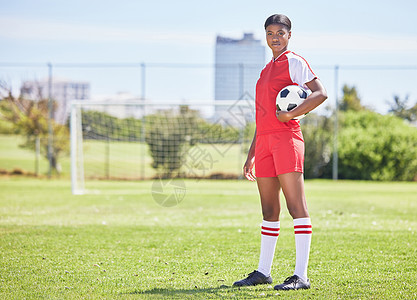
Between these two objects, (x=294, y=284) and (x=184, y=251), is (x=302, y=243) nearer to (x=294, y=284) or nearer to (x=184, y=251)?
(x=294, y=284)

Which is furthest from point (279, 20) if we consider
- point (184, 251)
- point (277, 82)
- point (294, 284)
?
point (184, 251)

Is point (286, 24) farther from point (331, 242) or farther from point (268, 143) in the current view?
point (331, 242)

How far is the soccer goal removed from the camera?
1936 cm

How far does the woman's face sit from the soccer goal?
1436 centimetres

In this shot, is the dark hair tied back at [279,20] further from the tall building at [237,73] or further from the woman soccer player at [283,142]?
the tall building at [237,73]

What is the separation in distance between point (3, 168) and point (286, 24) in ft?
69.3

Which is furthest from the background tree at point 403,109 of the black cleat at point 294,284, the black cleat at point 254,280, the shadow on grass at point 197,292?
the shadow on grass at point 197,292

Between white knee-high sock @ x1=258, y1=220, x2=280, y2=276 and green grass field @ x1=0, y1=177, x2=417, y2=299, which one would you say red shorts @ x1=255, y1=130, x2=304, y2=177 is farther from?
green grass field @ x1=0, y1=177, x2=417, y2=299

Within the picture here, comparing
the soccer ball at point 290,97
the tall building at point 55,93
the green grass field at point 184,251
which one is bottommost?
the green grass field at point 184,251

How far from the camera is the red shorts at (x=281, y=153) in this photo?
4.04 metres

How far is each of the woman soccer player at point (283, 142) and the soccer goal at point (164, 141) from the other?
47.1ft

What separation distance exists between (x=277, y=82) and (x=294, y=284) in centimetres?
154

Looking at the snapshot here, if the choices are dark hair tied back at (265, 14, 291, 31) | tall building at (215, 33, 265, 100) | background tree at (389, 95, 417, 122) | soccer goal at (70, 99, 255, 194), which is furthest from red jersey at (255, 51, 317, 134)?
background tree at (389, 95, 417, 122)

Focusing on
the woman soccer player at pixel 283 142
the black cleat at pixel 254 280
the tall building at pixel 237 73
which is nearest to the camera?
the woman soccer player at pixel 283 142
